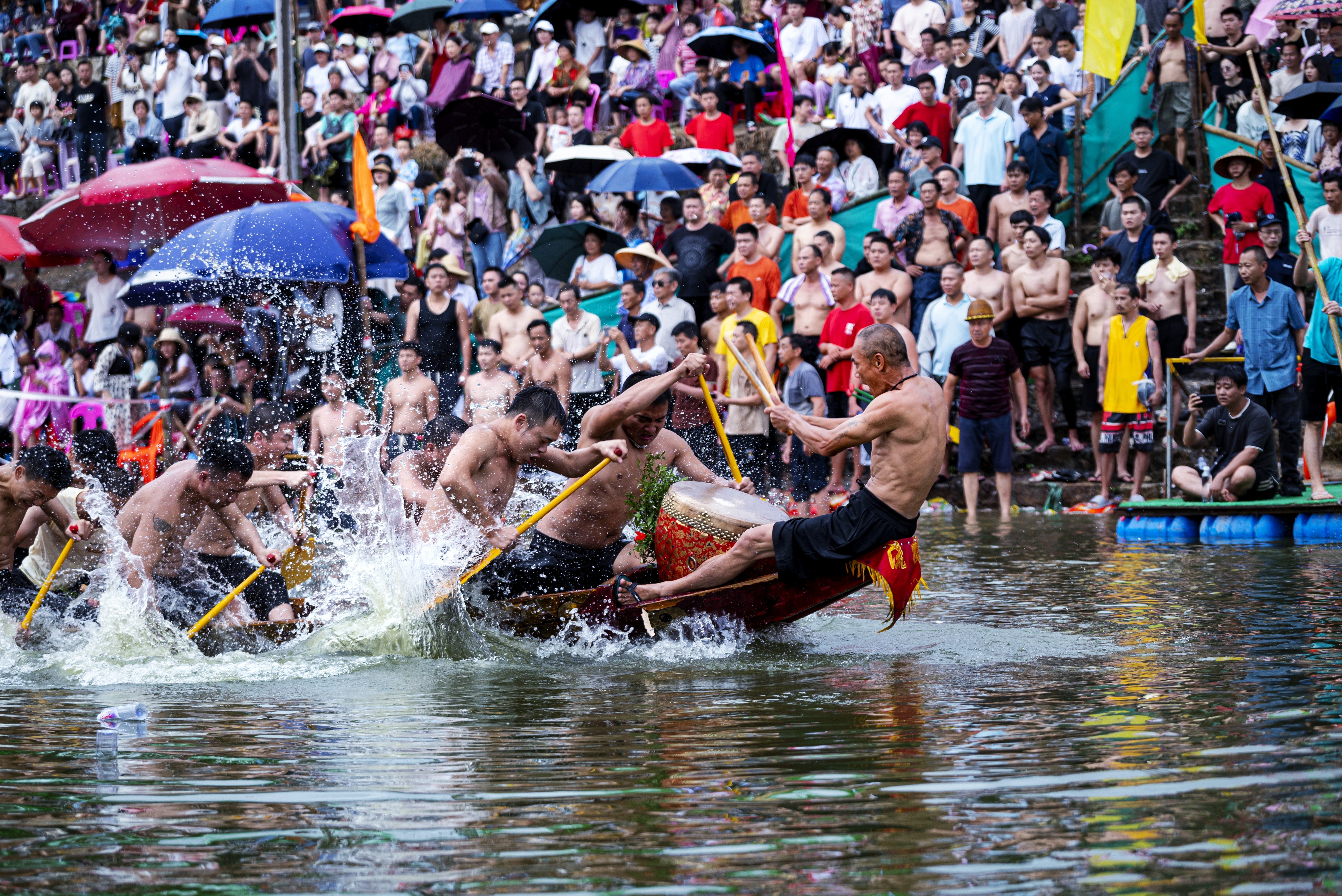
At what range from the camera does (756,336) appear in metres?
13.3

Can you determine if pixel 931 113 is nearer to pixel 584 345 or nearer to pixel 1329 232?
pixel 584 345

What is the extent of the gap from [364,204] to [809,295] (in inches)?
165

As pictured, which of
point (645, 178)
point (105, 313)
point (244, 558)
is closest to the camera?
point (244, 558)

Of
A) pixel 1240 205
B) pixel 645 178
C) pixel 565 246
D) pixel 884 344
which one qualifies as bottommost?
pixel 884 344

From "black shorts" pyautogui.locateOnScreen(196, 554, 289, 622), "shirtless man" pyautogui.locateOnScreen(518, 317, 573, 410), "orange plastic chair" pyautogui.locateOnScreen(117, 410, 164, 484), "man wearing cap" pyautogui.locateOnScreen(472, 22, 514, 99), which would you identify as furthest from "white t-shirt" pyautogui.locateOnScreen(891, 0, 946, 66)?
"black shorts" pyautogui.locateOnScreen(196, 554, 289, 622)

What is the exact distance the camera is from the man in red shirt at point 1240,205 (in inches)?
525

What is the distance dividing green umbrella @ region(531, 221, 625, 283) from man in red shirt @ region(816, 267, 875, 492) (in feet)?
9.44

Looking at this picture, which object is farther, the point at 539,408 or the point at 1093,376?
the point at 1093,376

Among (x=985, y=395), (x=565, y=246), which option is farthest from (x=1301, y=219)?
(x=565, y=246)

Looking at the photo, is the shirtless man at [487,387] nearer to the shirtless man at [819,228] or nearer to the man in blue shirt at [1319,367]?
the shirtless man at [819,228]

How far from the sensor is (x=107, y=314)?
17.4m

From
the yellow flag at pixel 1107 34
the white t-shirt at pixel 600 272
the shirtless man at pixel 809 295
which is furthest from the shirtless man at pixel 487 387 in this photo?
the yellow flag at pixel 1107 34

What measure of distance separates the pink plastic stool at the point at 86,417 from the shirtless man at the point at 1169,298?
36.0 ft

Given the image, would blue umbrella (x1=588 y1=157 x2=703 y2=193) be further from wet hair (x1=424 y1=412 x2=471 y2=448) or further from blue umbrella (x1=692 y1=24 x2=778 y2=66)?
wet hair (x1=424 y1=412 x2=471 y2=448)
